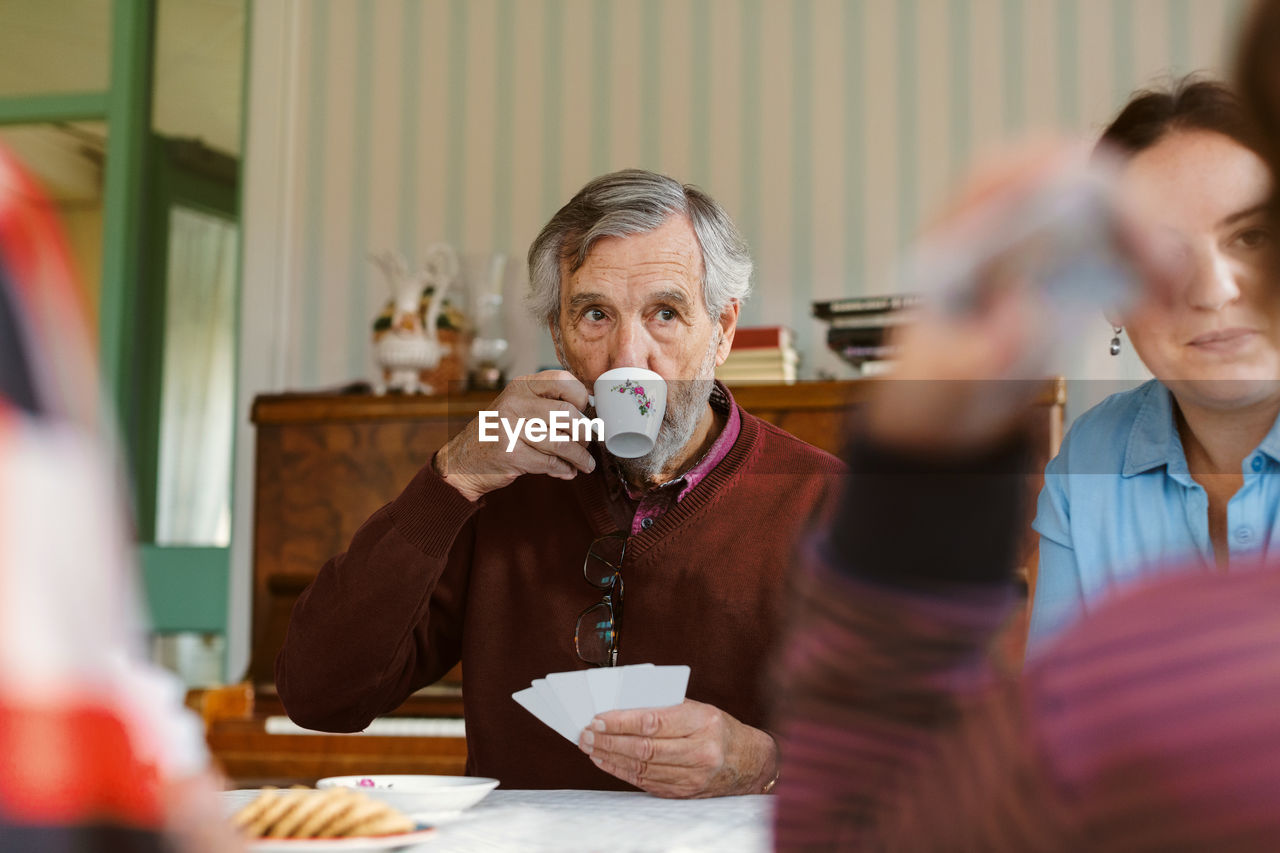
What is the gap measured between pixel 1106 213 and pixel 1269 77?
0.07m

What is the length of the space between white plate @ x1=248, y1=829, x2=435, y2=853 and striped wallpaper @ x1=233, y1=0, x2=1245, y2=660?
253 centimetres

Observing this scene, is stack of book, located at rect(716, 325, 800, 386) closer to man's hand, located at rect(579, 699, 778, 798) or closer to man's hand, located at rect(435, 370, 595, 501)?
man's hand, located at rect(435, 370, 595, 501)

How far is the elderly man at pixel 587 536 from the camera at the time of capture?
1.48 metres

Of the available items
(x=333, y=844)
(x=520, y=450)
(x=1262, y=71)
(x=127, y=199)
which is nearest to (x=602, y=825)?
(x=333, y=844)

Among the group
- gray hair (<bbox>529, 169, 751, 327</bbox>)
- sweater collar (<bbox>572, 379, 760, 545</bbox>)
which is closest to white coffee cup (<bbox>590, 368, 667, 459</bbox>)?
sweater collar (<bbox>572, 379, 760, 545</bbox>)

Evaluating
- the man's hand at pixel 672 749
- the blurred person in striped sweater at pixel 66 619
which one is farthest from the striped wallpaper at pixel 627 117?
the blurred person in striped sweater at pixel 66 619

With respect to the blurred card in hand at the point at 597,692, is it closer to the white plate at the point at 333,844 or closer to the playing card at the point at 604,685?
the playing card at the point at 604,685

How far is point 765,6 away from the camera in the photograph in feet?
11.5

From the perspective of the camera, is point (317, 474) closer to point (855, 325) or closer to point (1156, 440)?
point (855, 325)

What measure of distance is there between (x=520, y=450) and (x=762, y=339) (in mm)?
1526

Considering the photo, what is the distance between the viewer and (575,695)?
115 centimetres

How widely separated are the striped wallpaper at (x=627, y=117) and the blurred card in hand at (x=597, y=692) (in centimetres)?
218

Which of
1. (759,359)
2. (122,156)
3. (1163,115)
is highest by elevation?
(122,156)

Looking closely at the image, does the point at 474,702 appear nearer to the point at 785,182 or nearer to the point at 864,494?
the point at 864,494
